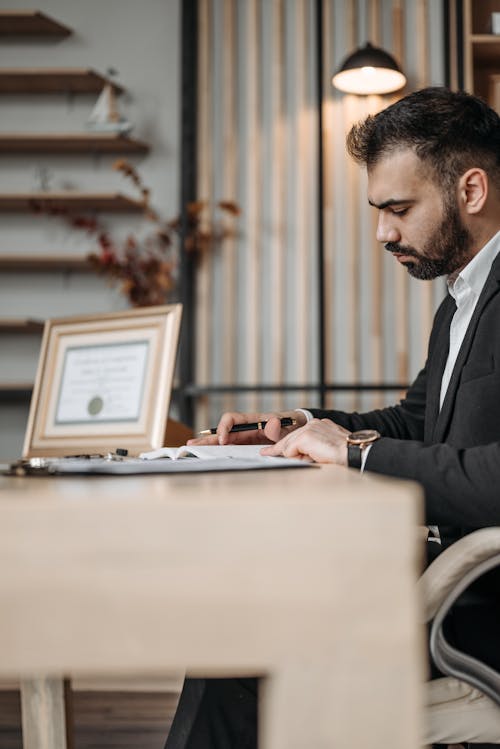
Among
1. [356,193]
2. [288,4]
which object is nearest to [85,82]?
[288,4]

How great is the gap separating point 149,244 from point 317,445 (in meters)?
3.27

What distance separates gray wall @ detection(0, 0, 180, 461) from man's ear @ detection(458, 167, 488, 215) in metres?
2.91

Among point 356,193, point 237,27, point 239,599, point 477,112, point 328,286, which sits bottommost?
point 239,599

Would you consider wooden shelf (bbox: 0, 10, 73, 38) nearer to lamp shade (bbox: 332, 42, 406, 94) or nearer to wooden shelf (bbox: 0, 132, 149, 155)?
wooden shelf (bbox: 0, 132, 149, 155)

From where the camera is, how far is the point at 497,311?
1.46 metres

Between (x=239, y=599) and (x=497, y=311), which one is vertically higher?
(x=497, y=311)

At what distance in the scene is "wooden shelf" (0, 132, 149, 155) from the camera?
4184 millimetres

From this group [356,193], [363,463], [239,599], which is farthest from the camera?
[356,193]

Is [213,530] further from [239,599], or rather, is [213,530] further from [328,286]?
[328,286]

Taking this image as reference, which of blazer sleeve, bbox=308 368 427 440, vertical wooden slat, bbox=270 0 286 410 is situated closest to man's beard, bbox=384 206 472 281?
blazer sleeve, bbox=308 368 427 440

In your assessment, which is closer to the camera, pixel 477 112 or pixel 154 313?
pixel 477 112

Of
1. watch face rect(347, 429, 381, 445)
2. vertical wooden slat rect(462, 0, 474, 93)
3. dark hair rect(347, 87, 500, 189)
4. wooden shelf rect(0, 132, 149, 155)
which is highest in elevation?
vertical wooden slat rect(462, 0, 474, 93)

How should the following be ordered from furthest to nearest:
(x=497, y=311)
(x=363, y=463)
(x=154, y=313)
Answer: (x=154, y=313) → (x=497, y=311) → (x=363, y=463)

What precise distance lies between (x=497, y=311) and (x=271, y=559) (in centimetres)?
98
